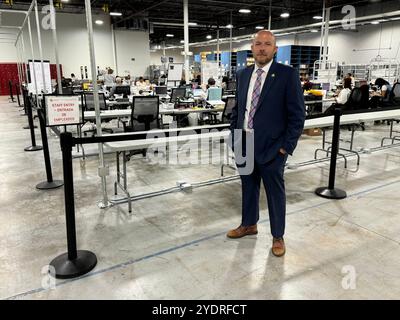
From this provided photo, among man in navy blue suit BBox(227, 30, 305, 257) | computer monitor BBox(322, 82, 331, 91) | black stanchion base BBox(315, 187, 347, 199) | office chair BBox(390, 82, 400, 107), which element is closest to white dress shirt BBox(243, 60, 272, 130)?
man in navy blue suit BBox(227, 30, 305, 257)

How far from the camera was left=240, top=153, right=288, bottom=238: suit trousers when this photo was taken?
249 centimetres

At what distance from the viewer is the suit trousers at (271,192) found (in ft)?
8.17

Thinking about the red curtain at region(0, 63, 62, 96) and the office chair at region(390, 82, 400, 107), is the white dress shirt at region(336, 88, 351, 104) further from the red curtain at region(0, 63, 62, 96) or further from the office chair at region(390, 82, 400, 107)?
the red curtain at region(0, 63, 62, 96)

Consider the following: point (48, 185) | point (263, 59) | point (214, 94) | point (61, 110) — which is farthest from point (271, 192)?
point (214, 94)

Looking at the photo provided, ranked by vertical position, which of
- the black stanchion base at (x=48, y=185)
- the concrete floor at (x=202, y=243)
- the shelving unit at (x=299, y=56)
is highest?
the shelving unit at (x=299, y=56)

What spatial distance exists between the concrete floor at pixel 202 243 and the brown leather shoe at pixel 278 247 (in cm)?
6

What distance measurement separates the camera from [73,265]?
8.21 ft

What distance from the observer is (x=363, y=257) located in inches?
106

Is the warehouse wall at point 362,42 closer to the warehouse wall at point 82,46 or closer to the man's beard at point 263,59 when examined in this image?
the warehouse wall at point 82,46

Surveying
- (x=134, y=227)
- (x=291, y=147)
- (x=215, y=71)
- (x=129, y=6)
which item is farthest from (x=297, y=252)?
(x=129, y=6)

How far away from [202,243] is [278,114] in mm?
1276

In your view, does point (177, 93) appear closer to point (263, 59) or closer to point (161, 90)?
point (161, 90)

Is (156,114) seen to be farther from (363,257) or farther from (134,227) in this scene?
(363,257)

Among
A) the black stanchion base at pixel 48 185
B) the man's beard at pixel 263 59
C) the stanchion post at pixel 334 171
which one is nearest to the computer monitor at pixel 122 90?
the black stanchion base at pixel 48 185
